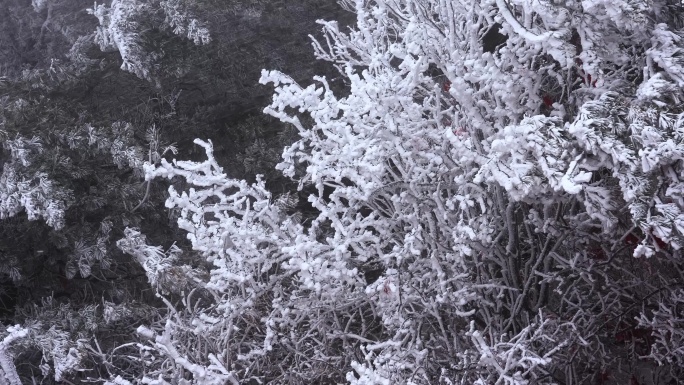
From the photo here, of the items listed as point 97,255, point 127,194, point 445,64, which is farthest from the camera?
point 127,194

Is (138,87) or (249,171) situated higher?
(138,87)

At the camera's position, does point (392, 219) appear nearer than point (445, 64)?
No

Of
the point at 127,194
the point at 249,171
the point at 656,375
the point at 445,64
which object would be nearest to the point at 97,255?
the point at 127,194

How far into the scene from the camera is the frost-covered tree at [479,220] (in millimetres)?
2600

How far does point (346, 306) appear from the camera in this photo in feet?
12.6

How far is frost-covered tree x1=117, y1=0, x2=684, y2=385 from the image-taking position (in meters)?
2.60

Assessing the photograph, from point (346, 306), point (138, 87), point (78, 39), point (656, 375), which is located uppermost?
point (78, 39)

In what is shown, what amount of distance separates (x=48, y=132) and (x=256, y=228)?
6.58 ft

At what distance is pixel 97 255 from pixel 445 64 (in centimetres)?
283

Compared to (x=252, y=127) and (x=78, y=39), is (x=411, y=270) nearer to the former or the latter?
(x=252, y=127)

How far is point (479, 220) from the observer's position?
11.5ft

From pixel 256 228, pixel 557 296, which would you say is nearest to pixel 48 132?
pixel 256 228

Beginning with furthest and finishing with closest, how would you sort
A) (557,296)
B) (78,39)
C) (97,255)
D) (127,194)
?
(78,39), (127,194), (97,255), (557,296)

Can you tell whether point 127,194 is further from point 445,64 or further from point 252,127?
point 445,64
